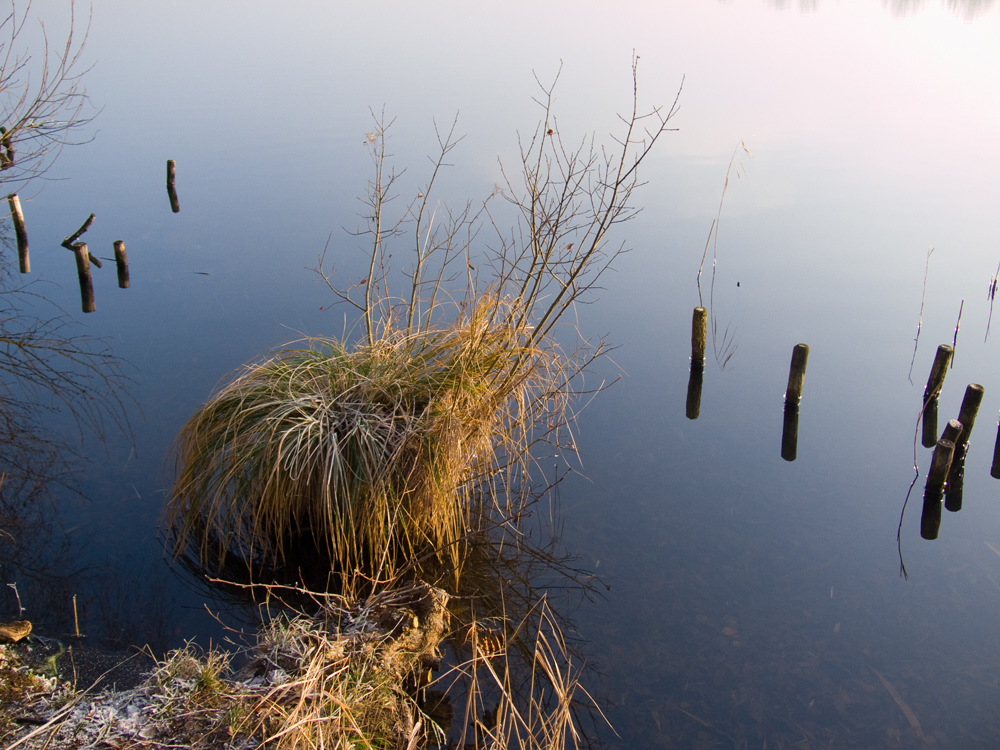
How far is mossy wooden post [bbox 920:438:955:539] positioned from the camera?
6.72 meters

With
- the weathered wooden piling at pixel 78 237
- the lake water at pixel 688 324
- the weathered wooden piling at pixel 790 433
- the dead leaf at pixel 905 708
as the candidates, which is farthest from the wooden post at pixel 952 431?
the weathered wooden piling at pixel 78 237

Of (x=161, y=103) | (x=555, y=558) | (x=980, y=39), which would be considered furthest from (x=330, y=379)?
(x=980, y=39)

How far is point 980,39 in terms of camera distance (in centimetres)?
2778

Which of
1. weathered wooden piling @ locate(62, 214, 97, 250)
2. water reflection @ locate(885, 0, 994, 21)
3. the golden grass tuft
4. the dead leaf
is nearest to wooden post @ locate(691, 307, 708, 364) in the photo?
the golden grass tuft

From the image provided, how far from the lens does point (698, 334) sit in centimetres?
879

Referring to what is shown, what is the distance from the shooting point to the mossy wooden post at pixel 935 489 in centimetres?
672

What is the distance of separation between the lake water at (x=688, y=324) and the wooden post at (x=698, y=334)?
331 mm

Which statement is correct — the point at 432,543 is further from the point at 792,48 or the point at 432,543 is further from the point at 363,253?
the point at 792,48

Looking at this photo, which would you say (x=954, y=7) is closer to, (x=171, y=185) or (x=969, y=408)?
(x=171, y=185)

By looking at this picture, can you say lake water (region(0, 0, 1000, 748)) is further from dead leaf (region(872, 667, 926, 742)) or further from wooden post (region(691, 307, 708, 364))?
wooden post (region(691, 307, 708, 364))

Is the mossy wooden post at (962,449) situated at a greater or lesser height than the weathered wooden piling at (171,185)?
lesser

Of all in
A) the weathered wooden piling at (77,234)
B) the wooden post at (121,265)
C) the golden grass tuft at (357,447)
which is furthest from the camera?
the weathered wooden piling at (77,234)

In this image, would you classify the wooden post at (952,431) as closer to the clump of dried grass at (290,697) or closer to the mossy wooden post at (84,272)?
the clump of dried grass at (290,697)

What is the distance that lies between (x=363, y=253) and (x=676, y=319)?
4.71 meters
